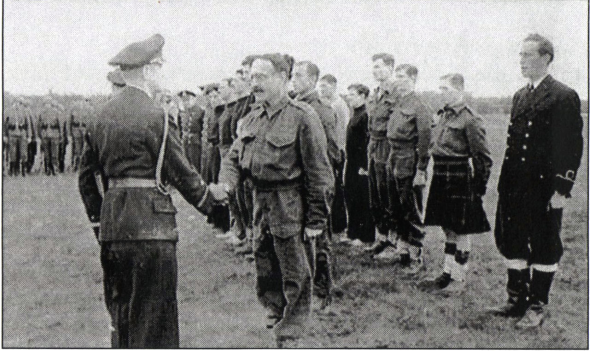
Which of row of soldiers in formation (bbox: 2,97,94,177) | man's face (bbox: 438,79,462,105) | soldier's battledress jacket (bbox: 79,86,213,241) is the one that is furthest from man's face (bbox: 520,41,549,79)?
row of soldiers in formation (bbox: 2,97,94,177)

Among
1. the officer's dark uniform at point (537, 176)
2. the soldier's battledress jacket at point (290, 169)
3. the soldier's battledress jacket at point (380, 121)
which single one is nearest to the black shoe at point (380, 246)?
the soldier's battledress jacket at point (380, 121)

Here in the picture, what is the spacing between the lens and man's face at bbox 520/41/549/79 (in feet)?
16.3

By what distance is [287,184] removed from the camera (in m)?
4.49

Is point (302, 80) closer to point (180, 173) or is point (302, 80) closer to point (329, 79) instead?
point (329, 79)

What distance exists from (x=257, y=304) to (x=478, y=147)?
2158 millimetres

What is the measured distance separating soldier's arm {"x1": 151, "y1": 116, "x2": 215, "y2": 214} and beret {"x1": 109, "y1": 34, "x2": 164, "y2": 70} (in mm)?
350

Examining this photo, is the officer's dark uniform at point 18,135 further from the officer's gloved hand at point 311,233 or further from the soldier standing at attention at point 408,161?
the officer's gloved hand at point 311,233

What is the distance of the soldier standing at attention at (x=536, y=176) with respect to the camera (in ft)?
16.1

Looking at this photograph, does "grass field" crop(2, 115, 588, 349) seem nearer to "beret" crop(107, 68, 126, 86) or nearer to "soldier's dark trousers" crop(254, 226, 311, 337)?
"soldier's dark trousers" crop(254, 226, 311, 337)

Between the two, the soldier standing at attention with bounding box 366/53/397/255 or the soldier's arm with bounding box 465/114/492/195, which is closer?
the soldier's arm with bounding box 465/114/492/195

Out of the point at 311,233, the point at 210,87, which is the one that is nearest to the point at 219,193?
the point at 311,233

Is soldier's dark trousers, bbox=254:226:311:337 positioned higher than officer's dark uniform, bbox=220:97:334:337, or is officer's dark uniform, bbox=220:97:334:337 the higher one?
officer's dark uniform, bbox=220:97:334:337

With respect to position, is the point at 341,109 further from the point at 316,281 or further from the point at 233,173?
the point at 233,173

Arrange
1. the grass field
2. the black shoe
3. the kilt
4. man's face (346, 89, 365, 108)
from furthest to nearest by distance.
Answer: man's face (346, 89, 365, 108) < the black shoe < the kilt < the grass field
